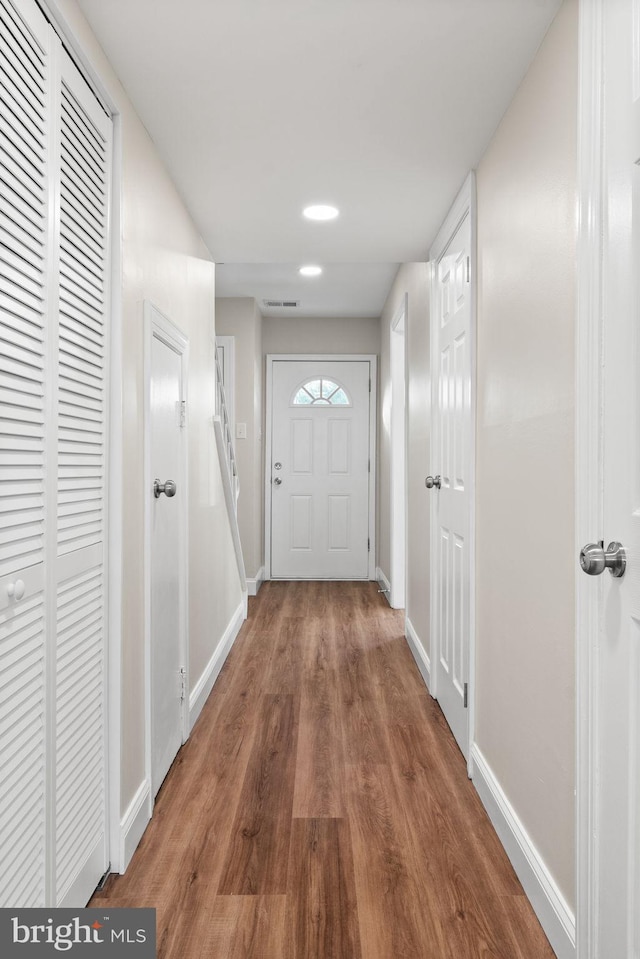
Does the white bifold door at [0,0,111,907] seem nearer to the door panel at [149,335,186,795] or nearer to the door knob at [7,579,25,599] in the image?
the door knob at [7,579,25,599]

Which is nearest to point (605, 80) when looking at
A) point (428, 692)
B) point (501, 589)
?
point (501, 589)

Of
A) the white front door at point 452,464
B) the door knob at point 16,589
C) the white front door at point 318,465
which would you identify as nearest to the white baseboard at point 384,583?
the white front door at point 318,465

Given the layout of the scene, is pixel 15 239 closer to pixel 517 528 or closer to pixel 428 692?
pixel 517 528

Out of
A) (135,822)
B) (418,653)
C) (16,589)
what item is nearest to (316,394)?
(418,653)

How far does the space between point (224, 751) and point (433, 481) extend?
1.49 meters

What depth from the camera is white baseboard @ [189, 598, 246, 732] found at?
2.87 m

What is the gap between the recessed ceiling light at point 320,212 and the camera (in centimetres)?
277

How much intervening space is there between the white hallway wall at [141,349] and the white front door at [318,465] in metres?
2.86

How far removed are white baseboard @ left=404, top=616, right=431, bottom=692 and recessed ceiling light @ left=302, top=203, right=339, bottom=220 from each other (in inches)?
85.4

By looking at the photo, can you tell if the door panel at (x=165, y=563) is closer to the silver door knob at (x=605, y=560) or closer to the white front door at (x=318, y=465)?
the silver door knob at (x=605, y=560)

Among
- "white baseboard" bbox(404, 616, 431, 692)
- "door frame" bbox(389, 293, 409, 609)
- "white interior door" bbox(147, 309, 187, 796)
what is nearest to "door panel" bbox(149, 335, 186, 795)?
"white interior door" bbox(147, 309, 187, 796)

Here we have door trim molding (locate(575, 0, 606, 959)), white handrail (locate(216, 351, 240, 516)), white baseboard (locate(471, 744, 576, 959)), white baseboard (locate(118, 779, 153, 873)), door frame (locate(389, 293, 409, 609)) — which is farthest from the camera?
door frame (locate(389, 293, 409, 609))

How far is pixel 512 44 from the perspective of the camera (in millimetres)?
1681

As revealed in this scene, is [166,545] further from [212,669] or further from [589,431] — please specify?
[589,431]
